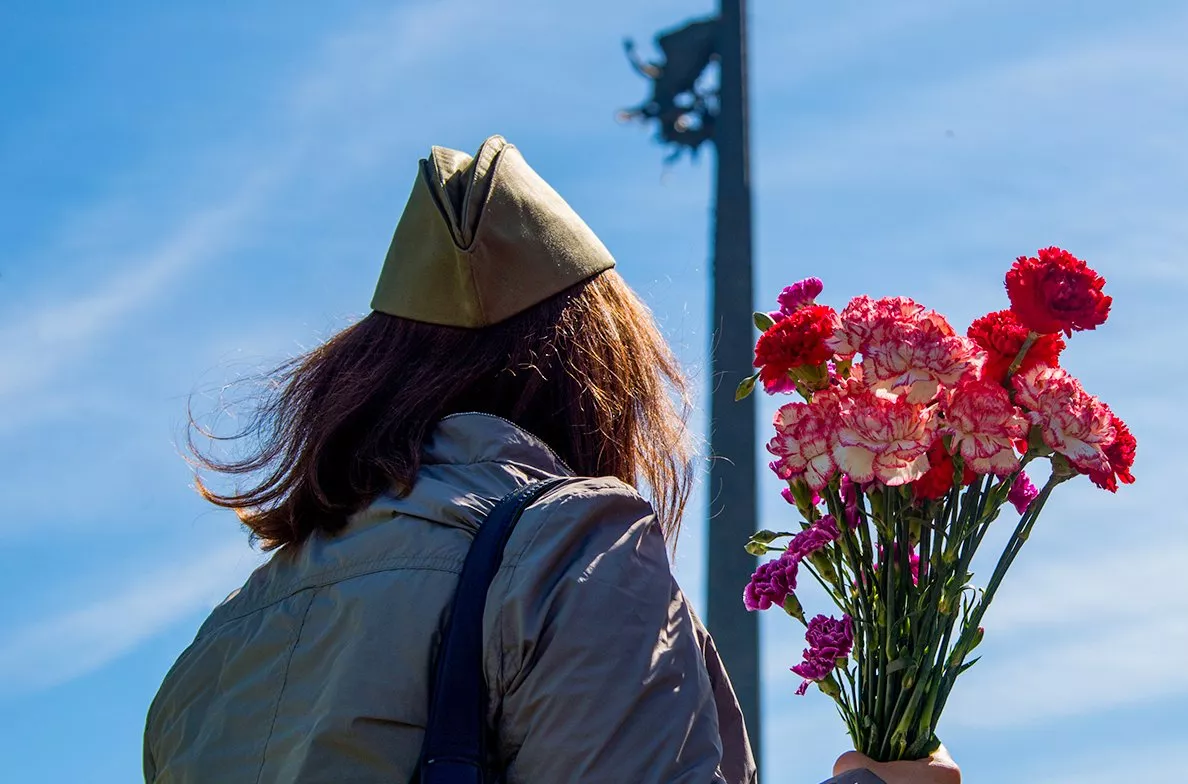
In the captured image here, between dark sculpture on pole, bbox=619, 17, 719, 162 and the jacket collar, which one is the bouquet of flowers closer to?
the jacket collar

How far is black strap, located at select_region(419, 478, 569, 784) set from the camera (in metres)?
1.48

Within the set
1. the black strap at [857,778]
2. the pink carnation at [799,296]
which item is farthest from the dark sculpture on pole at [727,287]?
the black strap at [857,778]

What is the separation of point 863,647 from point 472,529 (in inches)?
26.7

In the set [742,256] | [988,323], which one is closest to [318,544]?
[988,323]

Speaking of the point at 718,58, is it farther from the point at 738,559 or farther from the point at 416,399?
the point at 416,399

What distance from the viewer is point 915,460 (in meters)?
1.96

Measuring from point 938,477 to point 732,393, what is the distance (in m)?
3.32

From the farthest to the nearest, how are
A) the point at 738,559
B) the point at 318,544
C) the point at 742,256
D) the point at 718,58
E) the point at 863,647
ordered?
the point at 718,58 → the point at 742,256 → the point at 738,559 → the point at 863,647 → the point at 318,544

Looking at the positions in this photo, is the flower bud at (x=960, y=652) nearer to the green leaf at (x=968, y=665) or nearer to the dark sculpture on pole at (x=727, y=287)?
the green leaf at (x=968, y=665)

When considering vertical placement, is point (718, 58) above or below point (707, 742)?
above

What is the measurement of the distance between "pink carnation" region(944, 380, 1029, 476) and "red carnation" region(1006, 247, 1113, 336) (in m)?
0.13

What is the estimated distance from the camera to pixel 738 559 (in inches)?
202

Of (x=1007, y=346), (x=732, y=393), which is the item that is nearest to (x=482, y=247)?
(x=1007, y=346)

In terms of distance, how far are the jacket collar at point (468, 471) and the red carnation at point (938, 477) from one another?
532 mm
